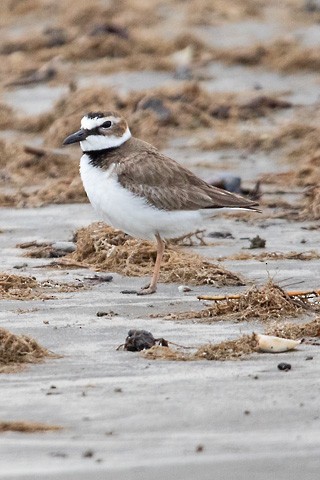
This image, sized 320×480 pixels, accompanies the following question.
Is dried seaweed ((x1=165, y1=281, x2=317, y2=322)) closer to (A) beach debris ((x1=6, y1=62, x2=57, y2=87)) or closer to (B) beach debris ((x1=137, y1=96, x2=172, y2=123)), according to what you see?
(B) beach debris ((x1=137, y1=96, x2=172, y2=123))

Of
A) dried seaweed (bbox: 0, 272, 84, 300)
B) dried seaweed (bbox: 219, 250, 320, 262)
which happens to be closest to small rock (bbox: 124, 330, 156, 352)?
dried seaweed (bbox: 0, 272, 84, 300)

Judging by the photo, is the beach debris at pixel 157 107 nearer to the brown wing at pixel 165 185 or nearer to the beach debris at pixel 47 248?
the beach debris at pixel 47 248

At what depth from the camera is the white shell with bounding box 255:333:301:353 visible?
5453 millimetres

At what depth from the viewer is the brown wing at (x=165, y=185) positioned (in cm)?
745

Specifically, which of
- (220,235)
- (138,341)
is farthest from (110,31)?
(138,341)

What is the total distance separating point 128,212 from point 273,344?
2056mm

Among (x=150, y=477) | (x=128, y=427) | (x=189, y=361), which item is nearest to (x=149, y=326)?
(x=189, y=361)

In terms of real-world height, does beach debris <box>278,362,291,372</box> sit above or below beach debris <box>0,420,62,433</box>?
below

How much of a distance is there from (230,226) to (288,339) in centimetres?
332

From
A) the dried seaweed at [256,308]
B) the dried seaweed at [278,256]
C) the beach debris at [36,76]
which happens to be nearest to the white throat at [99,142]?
the dried seaweed at [278,256]

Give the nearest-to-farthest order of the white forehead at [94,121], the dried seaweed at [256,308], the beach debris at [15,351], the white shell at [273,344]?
the beach debris at [15,351], the white shell at [273,344], the dried seaweed at [256,308], the white forehead at [94,121]

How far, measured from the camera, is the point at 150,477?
13.1ft

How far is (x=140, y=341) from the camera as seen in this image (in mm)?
5492

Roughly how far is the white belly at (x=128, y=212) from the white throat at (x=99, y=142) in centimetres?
15
